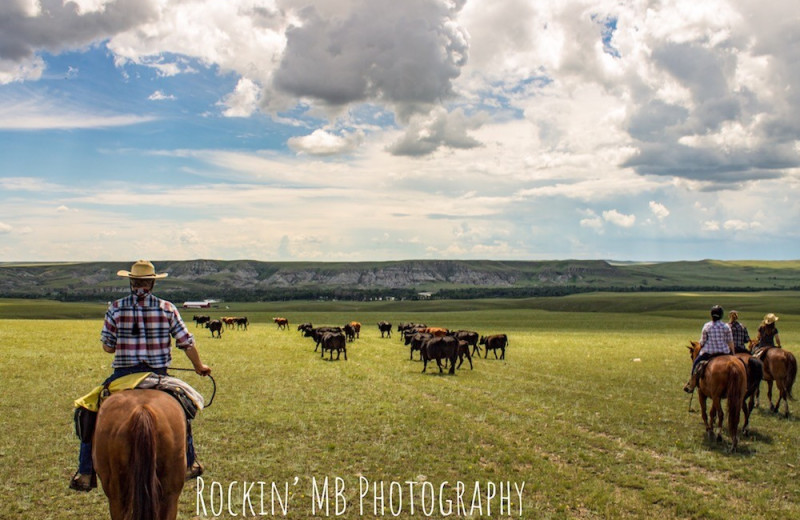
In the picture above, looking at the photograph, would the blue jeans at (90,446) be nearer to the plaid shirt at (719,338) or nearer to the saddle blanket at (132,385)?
the saddle blanket at (132,385)

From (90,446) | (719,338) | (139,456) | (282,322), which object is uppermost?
(719,338)

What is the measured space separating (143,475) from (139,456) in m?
0.22

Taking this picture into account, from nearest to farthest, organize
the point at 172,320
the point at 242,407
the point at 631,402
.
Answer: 1. the point at 172,320
2. the point at 242,407
3. the point at 631,402

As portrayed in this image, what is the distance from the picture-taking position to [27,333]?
38.8m

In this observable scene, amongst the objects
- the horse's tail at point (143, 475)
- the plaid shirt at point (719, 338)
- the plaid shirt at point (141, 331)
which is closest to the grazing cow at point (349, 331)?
Result: the plaid shirt at point (719, 338)

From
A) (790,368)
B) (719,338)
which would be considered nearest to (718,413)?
(719,338)

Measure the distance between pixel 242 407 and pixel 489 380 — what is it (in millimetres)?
10292

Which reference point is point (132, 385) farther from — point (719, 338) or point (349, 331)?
point (349, 331)

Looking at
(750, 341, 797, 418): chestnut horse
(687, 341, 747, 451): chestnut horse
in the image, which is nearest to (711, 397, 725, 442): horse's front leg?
(687, 341, 747, 451): chestnut horse

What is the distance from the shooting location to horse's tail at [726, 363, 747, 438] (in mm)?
12367

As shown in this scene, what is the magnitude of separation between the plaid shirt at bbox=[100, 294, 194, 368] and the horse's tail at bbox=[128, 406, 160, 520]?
67.5 inches

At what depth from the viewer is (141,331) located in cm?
800

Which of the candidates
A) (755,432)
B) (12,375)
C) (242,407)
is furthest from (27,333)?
(755,432)

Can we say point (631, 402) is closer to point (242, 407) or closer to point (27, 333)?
point (242, 407)
